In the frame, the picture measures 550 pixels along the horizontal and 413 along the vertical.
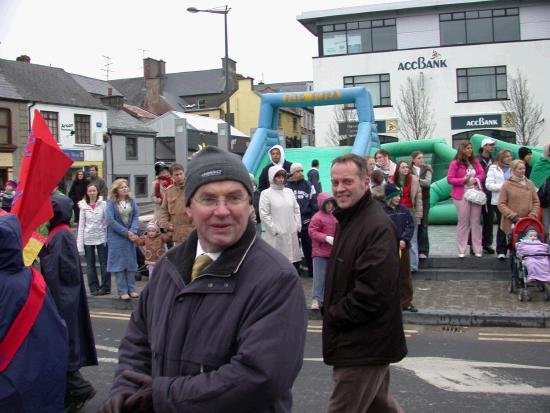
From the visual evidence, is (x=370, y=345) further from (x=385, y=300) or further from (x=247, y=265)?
(x=247, y=265)

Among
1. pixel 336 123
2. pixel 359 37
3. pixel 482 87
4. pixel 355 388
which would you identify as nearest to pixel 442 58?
pixel 482 87

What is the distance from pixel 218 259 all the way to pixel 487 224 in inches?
382

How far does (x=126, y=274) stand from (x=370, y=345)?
6.84 m

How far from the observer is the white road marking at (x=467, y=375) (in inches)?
210

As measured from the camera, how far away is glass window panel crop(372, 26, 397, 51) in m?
41.4

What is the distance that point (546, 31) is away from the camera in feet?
126

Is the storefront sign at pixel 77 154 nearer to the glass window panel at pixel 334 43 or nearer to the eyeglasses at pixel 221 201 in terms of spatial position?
the glass window panel at pixel 334 43

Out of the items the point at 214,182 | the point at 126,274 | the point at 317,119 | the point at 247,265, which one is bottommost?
the point at 126,274

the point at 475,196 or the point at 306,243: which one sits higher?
the point at 475,196

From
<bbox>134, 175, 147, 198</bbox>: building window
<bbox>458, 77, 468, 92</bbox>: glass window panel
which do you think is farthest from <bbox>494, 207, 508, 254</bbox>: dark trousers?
<bbox>134, 175, 147, 198</bbox>: building window

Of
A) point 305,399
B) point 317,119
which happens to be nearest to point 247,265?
point 305,399

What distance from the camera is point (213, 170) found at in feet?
7.48

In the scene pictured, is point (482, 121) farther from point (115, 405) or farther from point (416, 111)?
point (115, 405)

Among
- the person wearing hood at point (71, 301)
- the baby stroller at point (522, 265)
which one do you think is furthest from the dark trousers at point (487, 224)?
the person wearing hood at point (71, 301)
